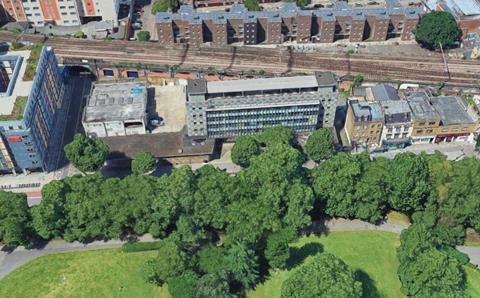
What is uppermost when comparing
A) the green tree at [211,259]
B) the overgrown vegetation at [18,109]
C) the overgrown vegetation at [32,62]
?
the overgrown vegetation at [32,62]

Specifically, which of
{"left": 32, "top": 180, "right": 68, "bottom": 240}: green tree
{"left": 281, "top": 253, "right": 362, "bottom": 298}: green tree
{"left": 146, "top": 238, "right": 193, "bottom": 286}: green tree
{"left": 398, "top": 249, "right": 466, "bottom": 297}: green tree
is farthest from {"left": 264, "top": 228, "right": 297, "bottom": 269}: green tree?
{"left": 32, "top": 180, "right": 68, "bottom": 240}: green tree

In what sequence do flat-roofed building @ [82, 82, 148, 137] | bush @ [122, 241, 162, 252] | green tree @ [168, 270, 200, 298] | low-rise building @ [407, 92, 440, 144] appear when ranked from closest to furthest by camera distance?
green tree @ [168, 270, 200, 298]
bush @ [122, 241, 162, 252]
low-rise building @ [407, 92, 440, 144]
flat-roofed building @ [82, 82, 148, 137]

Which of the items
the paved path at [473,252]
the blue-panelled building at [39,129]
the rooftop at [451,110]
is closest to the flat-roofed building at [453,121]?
the rooftop at [451,110]

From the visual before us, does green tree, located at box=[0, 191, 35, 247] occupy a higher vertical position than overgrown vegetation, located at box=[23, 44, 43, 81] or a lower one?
lower

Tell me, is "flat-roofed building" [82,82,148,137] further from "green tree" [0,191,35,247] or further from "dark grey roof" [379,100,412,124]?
"dark grey roof" [379,100,412,124]

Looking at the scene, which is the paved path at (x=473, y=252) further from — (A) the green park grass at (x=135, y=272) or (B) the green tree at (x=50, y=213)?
(B) the green tree at (x=50, y=213)

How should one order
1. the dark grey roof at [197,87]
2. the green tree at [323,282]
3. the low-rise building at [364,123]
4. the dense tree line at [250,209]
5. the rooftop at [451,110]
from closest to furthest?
1. the green tree at [323,282]
2. the dense tree line at [250,209]
3. the dark grey roof at [197,87]
4. the low-rise building at [364,123]
5. the rooftop at [451,110]

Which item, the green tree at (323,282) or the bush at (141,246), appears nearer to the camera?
the green tree at (323,282)

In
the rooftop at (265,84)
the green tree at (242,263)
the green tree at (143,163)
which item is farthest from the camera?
the rooftop at (265,84)
